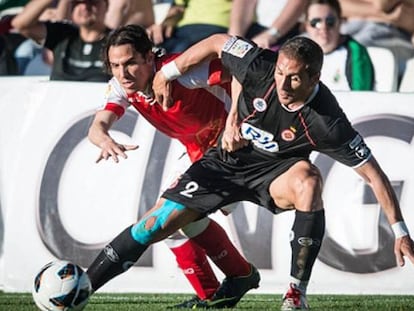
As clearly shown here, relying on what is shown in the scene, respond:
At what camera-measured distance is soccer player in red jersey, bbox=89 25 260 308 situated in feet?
26.3

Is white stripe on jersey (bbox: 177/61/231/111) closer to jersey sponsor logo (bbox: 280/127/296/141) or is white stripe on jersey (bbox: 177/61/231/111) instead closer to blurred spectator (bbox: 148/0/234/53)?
jersey sponsor logo (bbox: 280/127/296/141)

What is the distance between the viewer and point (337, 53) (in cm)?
1164

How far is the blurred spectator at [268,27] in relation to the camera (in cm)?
1196

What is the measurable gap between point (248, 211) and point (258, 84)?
2555 millimetres

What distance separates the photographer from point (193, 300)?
8.59m

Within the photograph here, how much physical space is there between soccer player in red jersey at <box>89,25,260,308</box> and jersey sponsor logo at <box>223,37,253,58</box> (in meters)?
0.31

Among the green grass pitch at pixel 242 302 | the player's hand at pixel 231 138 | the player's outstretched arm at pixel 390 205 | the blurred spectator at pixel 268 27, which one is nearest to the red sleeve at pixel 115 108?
the player's hand at pixel 231 138

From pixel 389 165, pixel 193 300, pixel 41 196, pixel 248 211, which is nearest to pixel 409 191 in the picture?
pixel 389 165

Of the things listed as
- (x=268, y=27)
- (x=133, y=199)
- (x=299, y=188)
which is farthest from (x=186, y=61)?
(x=268, y=27)

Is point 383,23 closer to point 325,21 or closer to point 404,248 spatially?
point 325,21

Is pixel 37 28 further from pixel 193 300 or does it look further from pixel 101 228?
pixel 193 300

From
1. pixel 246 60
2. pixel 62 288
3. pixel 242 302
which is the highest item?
pixel 246 60

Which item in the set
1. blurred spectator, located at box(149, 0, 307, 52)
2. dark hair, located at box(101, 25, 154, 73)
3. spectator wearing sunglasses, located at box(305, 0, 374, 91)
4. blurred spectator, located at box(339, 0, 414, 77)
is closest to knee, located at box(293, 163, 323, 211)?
dark hair, located at box(101, 25, 154, 73)

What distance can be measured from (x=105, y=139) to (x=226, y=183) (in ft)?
2.91
